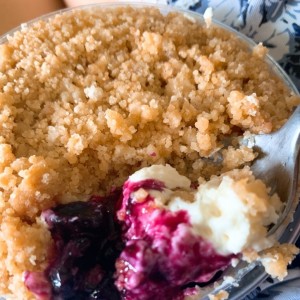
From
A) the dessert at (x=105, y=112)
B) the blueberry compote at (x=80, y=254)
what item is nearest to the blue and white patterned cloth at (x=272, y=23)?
the dessert at (x=105, y=112)

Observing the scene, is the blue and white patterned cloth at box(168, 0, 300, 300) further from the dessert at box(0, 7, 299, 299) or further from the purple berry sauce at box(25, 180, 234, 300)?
the purple berry sauce at box(25, 180, 234, 300)

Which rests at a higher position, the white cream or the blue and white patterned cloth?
the blue and white patterned cloth

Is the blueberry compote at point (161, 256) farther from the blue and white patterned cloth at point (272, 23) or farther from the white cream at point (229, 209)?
the blue and white patterned cloth at point (272, 23)

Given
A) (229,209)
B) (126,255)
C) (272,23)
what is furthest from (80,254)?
(272,23)

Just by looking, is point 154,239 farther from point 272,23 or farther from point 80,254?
point 272,23

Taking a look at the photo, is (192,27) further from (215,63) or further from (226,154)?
(226,154)

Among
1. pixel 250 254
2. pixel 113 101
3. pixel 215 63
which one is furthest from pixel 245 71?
pixel 250 254

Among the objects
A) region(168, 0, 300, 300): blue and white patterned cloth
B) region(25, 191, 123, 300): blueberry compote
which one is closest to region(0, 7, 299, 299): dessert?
region(25, 191, 123, 300): blueberry compote
